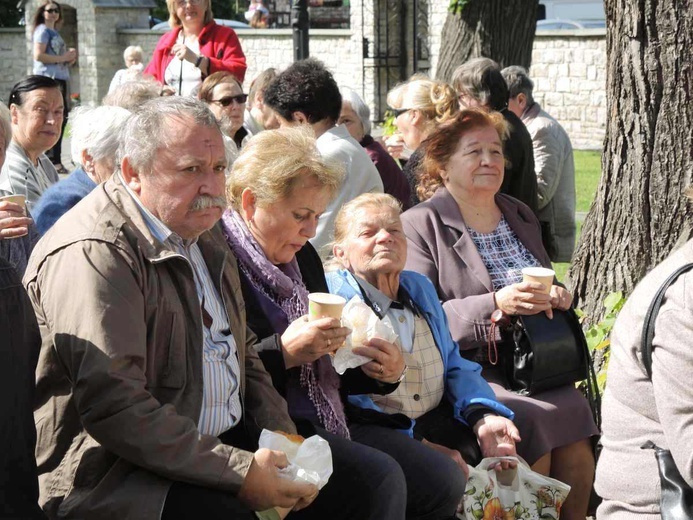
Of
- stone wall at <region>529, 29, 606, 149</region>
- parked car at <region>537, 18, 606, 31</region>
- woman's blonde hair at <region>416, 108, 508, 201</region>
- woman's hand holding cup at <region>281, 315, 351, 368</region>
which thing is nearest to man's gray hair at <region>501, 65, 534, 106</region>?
woman's blonde hair at <region>416, 108, 508, 201</region>

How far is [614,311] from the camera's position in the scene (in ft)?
17.8

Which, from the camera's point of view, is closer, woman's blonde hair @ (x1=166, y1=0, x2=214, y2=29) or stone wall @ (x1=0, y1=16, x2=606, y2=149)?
woman's blonde hair @ (x1=166, y1=0, x2=214, y2=29)

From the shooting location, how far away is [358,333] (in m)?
3.65

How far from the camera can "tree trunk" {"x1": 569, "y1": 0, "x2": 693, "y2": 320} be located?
17.5 feet

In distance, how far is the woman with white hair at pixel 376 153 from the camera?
6.35 meters

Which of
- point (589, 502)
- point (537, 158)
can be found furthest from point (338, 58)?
point (589, 502)

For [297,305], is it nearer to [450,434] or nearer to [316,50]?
[450,434]

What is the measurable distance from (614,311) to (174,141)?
306 cm

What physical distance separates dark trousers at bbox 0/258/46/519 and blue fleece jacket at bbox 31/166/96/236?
1.79 m

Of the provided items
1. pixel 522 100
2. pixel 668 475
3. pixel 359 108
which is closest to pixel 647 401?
pixel 668 475

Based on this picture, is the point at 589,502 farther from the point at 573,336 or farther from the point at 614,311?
the point at 614,311

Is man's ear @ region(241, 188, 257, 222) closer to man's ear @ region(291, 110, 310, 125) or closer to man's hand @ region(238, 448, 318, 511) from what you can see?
man's hand @ region(238, 448, 318, 511)

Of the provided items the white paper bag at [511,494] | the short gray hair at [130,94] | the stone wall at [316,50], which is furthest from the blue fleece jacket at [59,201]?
the stone wall at [316,50]

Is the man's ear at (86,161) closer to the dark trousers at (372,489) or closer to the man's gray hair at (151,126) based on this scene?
the man's gray hair at (151,126)
